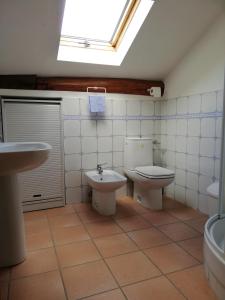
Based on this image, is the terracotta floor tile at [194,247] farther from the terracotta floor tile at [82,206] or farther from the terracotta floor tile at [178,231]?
the terracotta floor tile at [82,206]

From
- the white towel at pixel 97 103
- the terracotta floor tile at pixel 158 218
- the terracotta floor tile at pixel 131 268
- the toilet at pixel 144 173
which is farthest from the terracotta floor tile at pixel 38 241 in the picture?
the white towel at pixel 97 103

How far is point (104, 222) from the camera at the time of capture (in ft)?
7.68

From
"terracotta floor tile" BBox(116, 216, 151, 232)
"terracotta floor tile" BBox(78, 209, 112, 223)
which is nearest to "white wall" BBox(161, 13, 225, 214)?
"terracotta floor tile" BBox(116, 216, 151, 232)

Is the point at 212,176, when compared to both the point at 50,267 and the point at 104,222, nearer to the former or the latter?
the point at 104,222

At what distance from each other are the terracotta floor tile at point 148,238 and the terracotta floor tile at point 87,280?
1.38 feet

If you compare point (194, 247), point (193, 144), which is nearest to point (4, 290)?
point (194, 247)

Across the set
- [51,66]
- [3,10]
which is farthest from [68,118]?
[3,10]

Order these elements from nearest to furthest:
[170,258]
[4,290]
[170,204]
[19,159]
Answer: [19,159] → [4,290] → [170,258] → [170,204]

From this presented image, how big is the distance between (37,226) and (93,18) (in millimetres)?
2167

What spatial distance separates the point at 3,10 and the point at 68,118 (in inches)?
48.0

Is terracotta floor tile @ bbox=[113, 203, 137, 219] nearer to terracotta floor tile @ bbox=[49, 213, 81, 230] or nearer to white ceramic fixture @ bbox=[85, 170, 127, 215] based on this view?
white ceramic fixture @ bbox=[85, 170, 127, 215]

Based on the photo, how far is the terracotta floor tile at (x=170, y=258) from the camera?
5.26 ft

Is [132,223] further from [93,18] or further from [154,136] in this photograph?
[93,18]

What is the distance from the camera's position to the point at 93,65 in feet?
8.52
